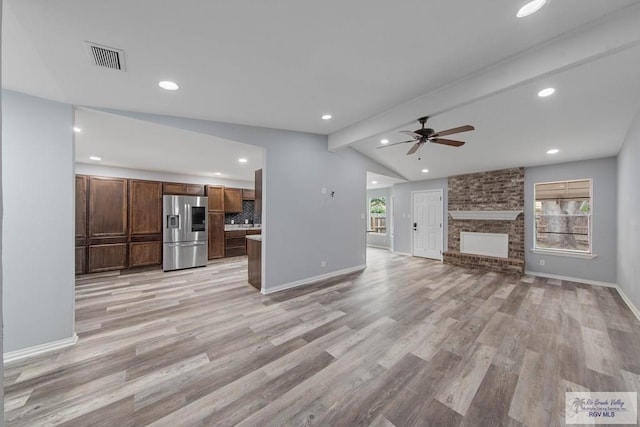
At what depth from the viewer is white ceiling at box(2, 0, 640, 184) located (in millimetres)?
1683

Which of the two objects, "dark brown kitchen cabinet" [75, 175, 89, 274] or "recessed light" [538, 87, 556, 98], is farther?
"dark brown kitchen cabinet" [75, 175, 89, 274]

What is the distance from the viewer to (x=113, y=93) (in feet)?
8.28

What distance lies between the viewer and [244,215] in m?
7.80

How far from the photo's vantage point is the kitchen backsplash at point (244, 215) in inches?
297

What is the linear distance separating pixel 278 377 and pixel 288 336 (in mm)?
618

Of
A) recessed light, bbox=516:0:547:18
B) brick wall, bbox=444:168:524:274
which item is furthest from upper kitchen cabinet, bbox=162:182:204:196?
brick wall, bbox=444:168:524:274

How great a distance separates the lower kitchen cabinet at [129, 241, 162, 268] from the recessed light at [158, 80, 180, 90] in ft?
15.2

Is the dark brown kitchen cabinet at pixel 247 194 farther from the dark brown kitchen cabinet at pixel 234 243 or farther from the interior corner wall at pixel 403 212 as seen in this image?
the interior corner wall at pixel 403 212

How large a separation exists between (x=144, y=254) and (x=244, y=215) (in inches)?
111

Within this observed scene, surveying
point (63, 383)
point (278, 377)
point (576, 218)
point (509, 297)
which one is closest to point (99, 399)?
point (63, 383)

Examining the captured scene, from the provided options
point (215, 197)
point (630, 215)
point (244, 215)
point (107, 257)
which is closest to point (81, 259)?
point (107, 257)

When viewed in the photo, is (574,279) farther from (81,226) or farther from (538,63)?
(81,226)

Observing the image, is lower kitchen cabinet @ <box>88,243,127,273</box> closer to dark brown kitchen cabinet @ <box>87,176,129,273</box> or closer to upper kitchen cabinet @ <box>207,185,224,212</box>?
dark brown kitchen cabinet @ <box>87,176,129,273</box>

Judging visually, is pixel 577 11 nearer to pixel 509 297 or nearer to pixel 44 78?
pixel 509 297
